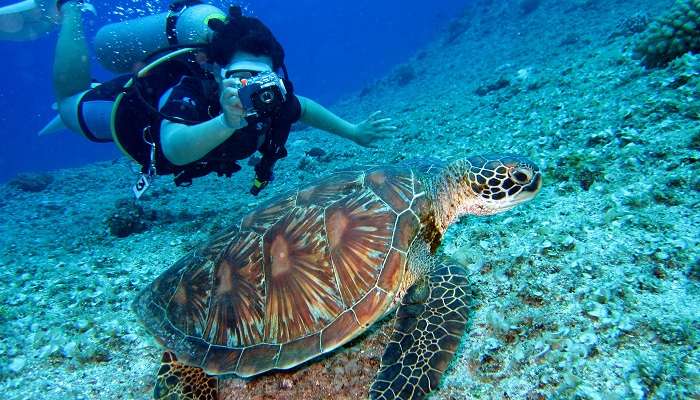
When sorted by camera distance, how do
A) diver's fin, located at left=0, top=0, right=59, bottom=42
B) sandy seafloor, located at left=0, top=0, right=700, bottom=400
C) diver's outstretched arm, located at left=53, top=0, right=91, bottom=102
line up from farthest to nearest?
diver's fin, located at left=0, top=0, right=59, bottom=42
diver's outstretched arm, located at left=53, top=0, right=91, bottom=102
sandy seafloor, located at left=0, top=0, right=700, bottom=400

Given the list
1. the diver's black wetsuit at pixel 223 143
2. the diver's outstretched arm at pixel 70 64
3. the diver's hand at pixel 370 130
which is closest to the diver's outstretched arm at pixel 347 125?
the diver's hand at pixel 370 130

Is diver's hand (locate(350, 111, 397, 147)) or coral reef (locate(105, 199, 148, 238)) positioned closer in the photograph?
diver's hand (locate(350, 111, 397, 147))

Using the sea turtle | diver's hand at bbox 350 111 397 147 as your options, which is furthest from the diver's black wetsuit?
the sea turtle

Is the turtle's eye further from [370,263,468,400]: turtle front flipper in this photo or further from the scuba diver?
the scuba diver

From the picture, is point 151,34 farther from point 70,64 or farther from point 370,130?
point 370,130

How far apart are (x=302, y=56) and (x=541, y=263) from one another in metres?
112

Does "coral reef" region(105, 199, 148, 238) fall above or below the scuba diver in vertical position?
below

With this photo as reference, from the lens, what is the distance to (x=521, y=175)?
2629mm

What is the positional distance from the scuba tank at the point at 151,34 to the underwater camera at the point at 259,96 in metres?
2.15

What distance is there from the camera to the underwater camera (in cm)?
273

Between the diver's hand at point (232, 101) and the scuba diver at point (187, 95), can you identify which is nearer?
the diver's hand at point (232, 101)

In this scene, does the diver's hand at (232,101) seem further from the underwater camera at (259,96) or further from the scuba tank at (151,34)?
the scuba tank at (151,34)

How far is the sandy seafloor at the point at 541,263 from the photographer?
1864 millimetres

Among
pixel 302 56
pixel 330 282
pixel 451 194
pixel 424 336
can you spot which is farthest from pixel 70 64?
pixel 302 56
